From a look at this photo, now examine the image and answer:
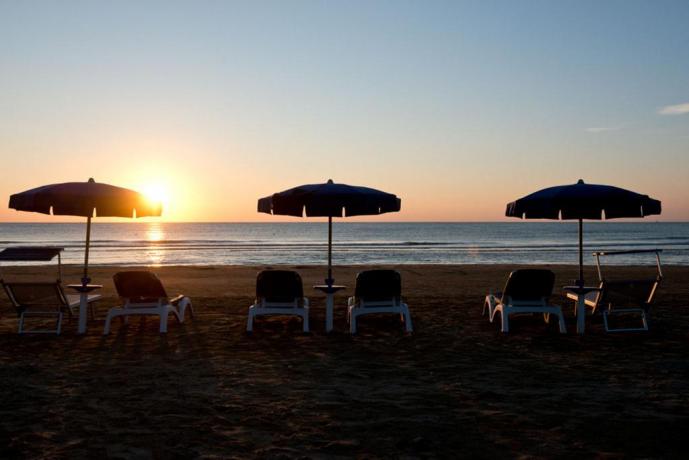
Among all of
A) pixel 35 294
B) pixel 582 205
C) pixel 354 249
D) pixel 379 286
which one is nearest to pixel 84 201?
pixel 35 294

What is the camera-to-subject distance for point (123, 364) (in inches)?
235

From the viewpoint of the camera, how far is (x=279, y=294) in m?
7.97

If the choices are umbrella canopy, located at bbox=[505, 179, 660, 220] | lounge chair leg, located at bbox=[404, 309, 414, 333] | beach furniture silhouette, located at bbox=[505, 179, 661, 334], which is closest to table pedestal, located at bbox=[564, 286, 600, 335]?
beach furniture silhouette, located at bbox=[505, 179, 661, 334]

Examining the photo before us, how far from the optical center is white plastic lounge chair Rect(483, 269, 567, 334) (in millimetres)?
7734

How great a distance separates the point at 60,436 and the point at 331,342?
3.70m

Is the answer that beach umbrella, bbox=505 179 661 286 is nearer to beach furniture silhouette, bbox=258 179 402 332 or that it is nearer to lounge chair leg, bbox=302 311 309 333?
beach furniture silhouette, bbox=258 179 402 332

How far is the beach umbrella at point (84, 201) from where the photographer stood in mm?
7820

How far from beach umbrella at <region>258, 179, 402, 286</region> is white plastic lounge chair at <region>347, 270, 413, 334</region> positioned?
1.40 feet

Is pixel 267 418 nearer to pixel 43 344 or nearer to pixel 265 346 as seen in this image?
pixel 265 346

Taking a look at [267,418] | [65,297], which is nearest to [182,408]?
[267,418]

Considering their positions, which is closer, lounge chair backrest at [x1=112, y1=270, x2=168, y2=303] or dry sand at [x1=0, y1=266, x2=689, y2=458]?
dry sand at [x1=0, y1=266, x2=689, y2=458]

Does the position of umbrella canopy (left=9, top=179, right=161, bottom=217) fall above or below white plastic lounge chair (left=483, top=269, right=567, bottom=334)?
above

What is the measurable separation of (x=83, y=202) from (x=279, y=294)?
2.77 meters

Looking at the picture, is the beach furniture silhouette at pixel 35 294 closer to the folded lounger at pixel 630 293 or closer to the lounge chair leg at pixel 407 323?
the lounge chair leg at pixel 407 323
